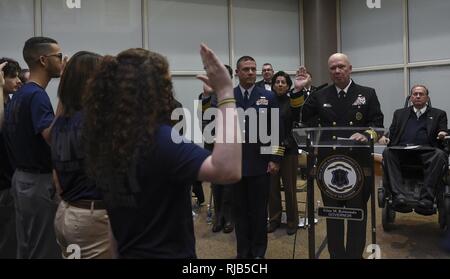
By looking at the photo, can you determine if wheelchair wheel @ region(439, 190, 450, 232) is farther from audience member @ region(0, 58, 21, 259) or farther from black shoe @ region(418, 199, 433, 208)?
audience member @ region(0, 58, 21, 259)

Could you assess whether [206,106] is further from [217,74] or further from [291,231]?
[217,74]

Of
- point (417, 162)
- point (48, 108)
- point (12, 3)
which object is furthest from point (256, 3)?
point (48, 108)

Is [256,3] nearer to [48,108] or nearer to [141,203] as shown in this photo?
[48,108]

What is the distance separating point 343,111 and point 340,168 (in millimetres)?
514

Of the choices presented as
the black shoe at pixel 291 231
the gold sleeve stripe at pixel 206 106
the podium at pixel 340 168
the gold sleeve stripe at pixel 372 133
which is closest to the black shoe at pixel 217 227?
the black shoe at pixel 291 231

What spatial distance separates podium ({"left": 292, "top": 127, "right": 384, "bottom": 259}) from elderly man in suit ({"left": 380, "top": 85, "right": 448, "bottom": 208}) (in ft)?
3.83

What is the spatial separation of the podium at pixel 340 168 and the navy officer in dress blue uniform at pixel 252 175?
648mm

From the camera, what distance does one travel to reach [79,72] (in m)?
1.57

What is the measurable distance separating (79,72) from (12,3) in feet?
16.9

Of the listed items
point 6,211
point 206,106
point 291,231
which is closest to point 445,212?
point 291,231

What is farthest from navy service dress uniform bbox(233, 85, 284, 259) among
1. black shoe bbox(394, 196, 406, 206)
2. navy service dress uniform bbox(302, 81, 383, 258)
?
black shoe bbox(394, 196, 406, 206)

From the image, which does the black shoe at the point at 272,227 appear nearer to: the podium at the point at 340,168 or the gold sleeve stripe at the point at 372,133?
the podium at the point at 340,168

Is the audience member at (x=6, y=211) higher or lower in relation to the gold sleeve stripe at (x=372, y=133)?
lower

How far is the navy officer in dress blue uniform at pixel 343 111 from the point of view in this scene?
246 centimetres
